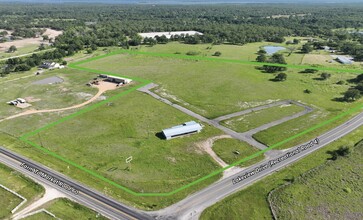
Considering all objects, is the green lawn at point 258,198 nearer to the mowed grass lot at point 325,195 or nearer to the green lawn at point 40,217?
the mowed grass lot at point 325,195

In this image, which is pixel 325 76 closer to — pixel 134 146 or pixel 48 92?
pixel 134 146

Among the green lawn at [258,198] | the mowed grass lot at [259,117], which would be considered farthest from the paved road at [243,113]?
the green lawn at [258,198]

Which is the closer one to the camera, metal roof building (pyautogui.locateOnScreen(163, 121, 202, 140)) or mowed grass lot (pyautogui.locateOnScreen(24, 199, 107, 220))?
mowed grass lot (pyautogui.locateOnScreen(24, 199, 107, 220))

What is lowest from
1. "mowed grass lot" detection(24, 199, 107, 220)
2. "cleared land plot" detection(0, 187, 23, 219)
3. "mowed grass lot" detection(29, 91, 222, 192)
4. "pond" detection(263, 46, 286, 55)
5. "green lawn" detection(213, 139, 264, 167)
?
"cleared land plot" detection(0, 187, 23, 219)

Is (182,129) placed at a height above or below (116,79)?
below

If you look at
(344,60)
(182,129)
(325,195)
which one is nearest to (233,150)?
(182,129)

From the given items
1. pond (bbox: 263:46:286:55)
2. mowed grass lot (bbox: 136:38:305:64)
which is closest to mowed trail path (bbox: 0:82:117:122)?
mowed grass lot (bbox: 136:38:305:64)

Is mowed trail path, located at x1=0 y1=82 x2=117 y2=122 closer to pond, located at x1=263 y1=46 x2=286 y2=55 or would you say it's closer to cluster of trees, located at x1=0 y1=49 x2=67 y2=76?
cluster of trees, located at x1=0 y1=49 x2=67 y2=76
